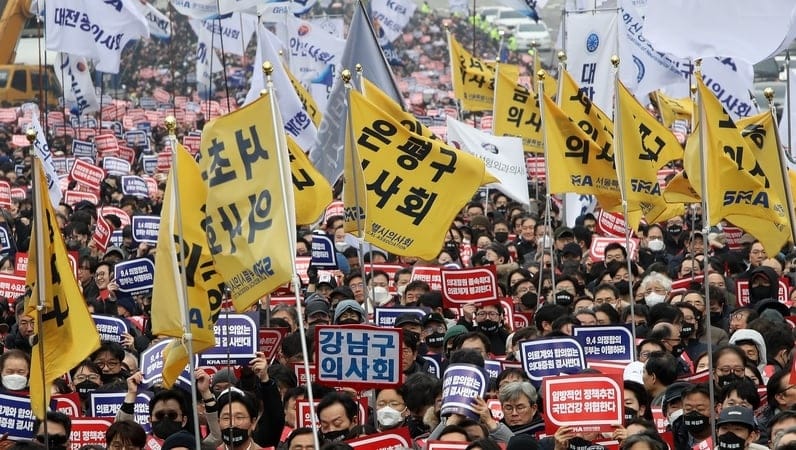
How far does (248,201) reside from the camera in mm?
9805

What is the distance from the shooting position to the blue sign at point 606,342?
12.0m

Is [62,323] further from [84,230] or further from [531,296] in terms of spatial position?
[84,230]

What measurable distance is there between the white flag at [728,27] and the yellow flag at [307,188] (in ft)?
11.4

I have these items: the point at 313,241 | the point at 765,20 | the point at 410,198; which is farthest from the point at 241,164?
the point at 313,241

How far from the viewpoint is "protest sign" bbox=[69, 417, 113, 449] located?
10.6 m

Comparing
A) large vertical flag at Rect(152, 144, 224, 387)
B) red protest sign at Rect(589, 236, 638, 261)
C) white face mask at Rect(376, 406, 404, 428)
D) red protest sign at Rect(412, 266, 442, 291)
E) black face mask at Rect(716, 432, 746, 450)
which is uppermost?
large vertical flag at Rect(152, 144, 224, 387)

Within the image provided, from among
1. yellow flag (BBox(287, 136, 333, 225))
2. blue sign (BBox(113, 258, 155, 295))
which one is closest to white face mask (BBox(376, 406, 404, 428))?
yellow flag (BBox(287, 136, 333, 225))

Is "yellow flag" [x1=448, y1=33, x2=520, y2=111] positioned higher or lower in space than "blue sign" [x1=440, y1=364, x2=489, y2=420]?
lower

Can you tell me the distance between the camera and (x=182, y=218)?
401 inches

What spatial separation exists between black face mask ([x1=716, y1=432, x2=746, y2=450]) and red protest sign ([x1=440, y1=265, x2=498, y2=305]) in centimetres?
538

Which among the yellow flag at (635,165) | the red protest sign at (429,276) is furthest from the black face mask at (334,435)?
the red protest sign at (429,276)

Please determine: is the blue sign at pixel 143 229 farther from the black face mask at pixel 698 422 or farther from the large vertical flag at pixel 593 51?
the black face mask at pixel 698 422

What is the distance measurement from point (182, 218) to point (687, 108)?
1388cm

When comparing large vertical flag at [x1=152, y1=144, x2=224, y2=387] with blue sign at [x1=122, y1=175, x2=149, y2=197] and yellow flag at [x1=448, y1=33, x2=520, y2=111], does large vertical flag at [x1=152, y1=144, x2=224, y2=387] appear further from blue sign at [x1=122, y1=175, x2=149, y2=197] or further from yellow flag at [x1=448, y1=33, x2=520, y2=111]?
blue sign at [x1=122, y1=175, x2=149, y2=197]
